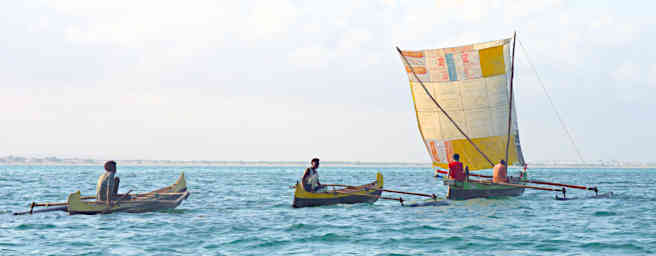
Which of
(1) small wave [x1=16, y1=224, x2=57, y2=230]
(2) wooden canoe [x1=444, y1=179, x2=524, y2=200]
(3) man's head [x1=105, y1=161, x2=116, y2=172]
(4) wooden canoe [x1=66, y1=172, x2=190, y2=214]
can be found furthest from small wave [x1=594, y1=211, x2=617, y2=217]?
(1) small wave [x1=16, y1=224, x2=57, y2=230]

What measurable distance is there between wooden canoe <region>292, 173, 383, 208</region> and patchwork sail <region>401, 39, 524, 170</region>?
689cm

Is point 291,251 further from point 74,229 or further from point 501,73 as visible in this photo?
point 501,73

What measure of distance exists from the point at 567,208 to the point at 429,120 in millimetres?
9493

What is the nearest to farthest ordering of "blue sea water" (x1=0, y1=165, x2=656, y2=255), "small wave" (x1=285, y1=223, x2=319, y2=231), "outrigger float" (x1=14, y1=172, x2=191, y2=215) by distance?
"blue sea water" (x1=0, y1=165, x2=656, y2=255) < "small wave" (x1=285, y1=223, x2=319, y2=231) < "outrigger float" (x1=14, y1=172, x2=191, y2=215)

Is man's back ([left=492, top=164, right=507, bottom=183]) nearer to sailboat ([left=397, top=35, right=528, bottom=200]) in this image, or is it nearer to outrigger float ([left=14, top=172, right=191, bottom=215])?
sailboat ([left=397, top=35, right=528, bottom=200])

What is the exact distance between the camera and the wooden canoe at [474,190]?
96.5 ft

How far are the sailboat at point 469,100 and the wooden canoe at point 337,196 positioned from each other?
6917 mm

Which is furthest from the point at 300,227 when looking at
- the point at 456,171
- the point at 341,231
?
the point at 456,171

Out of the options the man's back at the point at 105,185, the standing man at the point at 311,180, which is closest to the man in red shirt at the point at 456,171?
the standing man at the point at 311,180

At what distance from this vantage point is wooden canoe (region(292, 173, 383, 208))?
25953 millimetres

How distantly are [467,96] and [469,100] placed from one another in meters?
0.25

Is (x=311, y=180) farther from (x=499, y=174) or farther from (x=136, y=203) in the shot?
(x=499, y=174)

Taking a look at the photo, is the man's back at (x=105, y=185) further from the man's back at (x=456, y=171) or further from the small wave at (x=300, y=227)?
the man's back at (x=456, y=171)

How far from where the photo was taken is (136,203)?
75.9 feet
